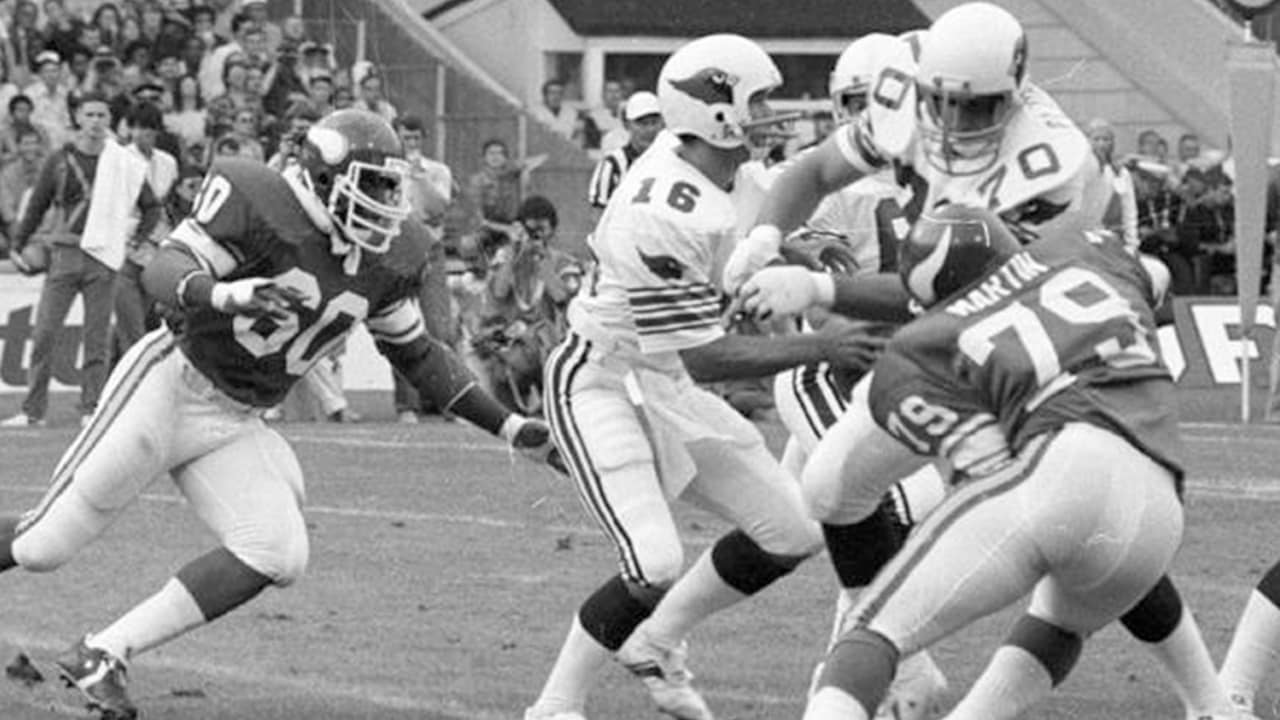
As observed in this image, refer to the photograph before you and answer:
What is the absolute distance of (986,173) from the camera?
21.4ft

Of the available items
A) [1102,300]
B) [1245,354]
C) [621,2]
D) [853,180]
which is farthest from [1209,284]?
[1102,300]

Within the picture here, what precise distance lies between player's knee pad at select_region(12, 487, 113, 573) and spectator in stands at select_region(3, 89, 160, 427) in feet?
26.1

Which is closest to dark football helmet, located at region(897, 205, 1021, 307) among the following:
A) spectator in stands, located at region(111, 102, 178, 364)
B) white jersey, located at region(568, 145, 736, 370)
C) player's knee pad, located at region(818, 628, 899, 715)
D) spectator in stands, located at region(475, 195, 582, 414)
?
player's knee pad, located at region(818, 628, 899, 715)

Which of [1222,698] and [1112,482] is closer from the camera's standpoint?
[1112,482]

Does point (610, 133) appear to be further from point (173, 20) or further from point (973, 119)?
point (973, 119)

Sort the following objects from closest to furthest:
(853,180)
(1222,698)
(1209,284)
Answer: (1222,698)
(853,180)
(1209,284)

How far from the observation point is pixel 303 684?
8.02 m

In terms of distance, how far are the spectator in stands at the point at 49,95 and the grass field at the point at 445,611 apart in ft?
17.4

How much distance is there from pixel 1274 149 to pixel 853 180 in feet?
53.9

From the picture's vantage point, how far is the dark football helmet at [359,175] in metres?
7.36

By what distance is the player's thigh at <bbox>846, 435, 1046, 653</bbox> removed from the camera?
5.65 meters

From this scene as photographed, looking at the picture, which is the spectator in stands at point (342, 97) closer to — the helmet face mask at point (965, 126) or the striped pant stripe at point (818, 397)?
the striped pant stripe at point (818, 397)

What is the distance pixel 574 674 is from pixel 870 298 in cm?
132

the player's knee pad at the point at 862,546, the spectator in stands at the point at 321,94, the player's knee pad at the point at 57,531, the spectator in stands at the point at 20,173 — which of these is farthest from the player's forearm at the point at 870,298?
the spectator in stands at the point at 321,94
